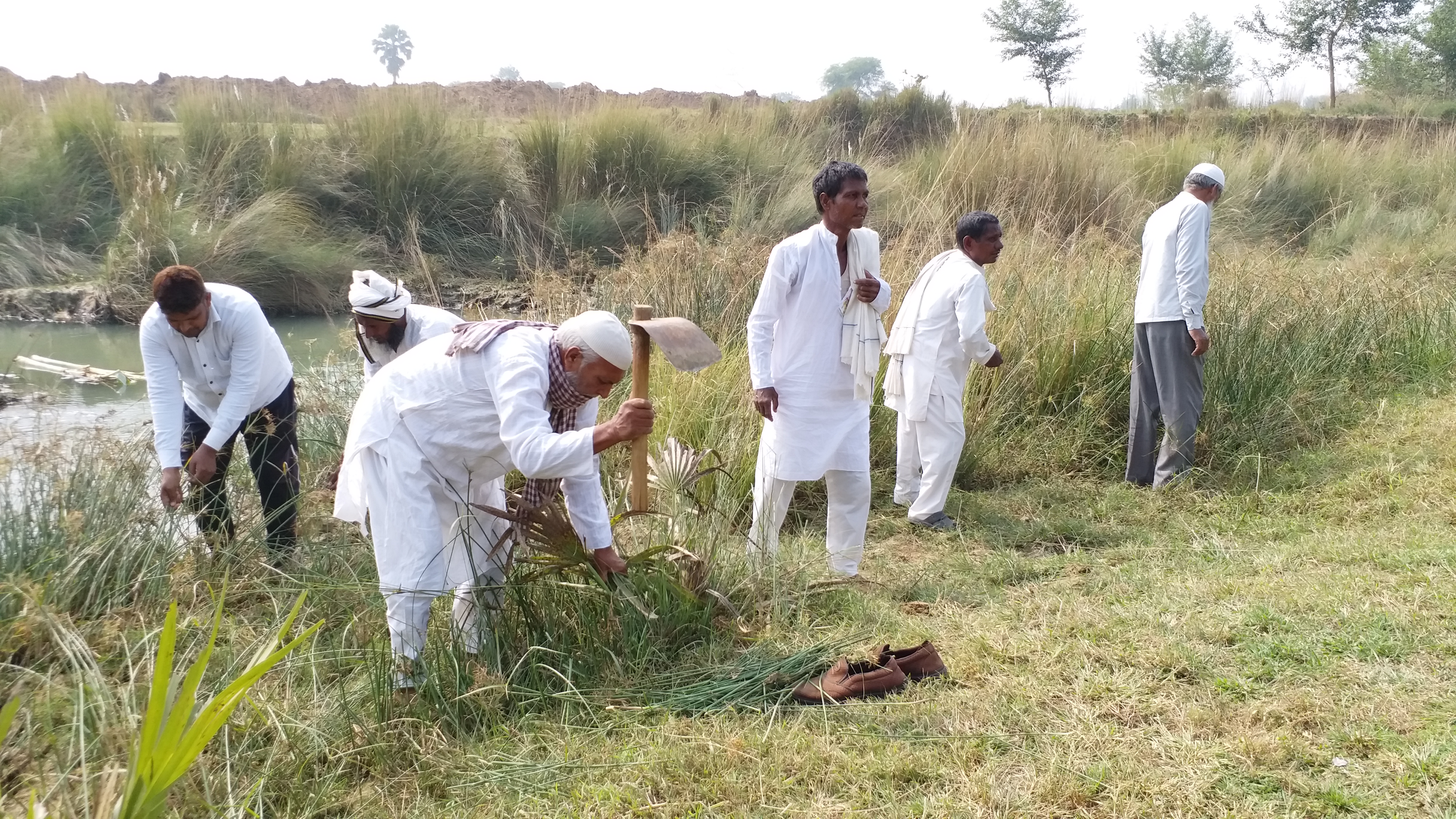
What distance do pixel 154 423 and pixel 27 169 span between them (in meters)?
10.1

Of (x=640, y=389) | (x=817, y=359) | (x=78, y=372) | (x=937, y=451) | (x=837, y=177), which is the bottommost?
(x=937, y=451)

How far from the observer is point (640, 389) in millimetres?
3168

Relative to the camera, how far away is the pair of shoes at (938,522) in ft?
18.3

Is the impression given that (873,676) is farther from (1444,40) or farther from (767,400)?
(1444,40)

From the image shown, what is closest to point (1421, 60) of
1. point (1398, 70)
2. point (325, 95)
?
point (1398, 70)

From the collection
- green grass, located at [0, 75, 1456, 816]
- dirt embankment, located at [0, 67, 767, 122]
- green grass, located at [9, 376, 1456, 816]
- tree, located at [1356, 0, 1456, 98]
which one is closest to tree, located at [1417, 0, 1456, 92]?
tree, located at [1356, 0, 1456, 98]

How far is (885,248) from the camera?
8914mm

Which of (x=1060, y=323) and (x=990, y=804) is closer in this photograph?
(x=990, y=804)

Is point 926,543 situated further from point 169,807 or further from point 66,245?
point 66,245

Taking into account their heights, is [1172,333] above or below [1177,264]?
below

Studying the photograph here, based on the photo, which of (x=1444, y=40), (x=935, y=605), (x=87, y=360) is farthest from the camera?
(x=1444, y=40)

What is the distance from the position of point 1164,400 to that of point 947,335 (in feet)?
5.05

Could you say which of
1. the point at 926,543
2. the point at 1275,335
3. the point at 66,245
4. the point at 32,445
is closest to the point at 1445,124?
the point at 1275,335

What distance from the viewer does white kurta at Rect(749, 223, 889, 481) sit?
15.0ft
